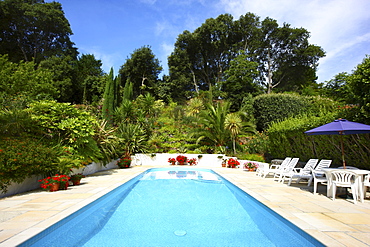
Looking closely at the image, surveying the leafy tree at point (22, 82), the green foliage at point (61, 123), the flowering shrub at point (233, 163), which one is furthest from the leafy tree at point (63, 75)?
the flowering shrub at point (233, 163)

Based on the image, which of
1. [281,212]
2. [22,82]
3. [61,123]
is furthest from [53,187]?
[22,82]

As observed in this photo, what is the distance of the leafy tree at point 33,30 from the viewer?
24.6 meters

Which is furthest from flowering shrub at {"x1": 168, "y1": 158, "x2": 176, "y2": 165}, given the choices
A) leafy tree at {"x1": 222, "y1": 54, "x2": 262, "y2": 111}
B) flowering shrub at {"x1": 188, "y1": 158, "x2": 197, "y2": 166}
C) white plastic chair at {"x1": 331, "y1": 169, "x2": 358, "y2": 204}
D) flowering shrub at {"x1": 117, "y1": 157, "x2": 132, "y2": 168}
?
leafy tree at {"x1": 222, "y1": 54, "x2": 262, "y2": 111}

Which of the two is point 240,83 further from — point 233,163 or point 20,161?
point 20,161

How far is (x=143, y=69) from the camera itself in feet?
92.6

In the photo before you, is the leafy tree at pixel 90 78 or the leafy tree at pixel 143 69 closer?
the leafy tree at pixel 90 78

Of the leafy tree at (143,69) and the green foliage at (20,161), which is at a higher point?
the leafy tree at (143,69)

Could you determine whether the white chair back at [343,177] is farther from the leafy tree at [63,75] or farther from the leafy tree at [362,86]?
the leafy tree at [63,75]

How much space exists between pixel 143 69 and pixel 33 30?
46.2 feet

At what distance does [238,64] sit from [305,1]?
11.1 meters

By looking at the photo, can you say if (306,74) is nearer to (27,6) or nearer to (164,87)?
(164,87)

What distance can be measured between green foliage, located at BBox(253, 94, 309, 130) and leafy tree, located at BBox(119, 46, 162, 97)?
16513 millimetres

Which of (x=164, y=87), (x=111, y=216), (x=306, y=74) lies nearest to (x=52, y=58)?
(x=164, y=87)

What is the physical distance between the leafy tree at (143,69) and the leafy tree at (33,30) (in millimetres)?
8090
